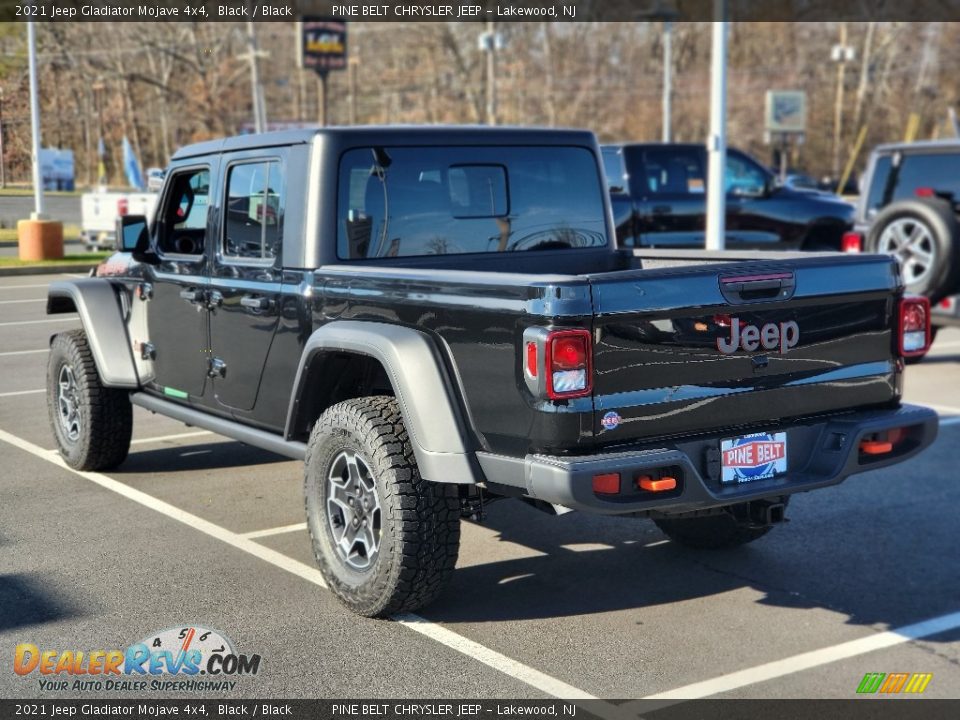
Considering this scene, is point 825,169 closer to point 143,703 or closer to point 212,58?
point 212,58

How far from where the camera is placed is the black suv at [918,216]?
10438mm

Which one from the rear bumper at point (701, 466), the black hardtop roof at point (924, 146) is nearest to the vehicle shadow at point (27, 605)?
the rear bumper at point (701, 466)

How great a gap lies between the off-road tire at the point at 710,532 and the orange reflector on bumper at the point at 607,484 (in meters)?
1.52

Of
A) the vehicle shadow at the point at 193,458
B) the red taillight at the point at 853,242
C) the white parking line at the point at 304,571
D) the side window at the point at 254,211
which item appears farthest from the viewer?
the red taillight at the point at 853,242

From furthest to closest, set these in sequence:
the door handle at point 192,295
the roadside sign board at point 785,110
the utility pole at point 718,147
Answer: the roadside sign board at point 785,110 → the utility pole at point 718,147 → the door handle at point 192,295

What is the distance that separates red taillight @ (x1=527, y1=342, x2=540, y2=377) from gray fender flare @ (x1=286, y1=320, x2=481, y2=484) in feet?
1.39

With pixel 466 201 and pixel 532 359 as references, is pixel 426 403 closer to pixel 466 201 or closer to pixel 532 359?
pixel 532 359

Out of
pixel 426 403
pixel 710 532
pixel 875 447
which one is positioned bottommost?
pixel 710 532

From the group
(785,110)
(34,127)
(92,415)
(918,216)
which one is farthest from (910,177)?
(785,110)

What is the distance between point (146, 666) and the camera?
4.41m

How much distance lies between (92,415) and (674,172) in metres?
9.97

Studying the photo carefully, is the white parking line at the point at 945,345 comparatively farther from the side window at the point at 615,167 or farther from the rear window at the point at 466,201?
the rear window at the point at 466,201

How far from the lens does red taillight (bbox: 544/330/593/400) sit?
4129 mm

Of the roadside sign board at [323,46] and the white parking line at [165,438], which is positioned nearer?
the white parking line at [165,438]
